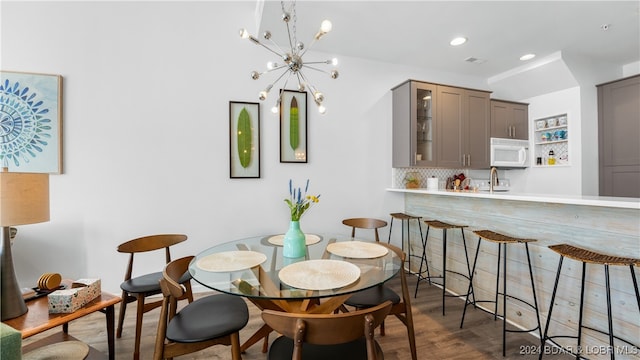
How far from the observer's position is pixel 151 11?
9.50ft

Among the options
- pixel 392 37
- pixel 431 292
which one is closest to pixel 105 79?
pixel 392 37

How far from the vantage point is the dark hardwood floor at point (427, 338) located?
1982mm

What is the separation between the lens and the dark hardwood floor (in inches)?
78.0

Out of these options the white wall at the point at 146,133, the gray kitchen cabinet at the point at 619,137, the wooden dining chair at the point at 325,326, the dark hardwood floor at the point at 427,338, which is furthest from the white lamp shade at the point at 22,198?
the gray kitchen cabinet at the point at 619,137

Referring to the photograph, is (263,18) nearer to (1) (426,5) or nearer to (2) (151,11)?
(2) (151,11)

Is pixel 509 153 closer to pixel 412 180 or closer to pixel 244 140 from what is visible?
pixel 412 180

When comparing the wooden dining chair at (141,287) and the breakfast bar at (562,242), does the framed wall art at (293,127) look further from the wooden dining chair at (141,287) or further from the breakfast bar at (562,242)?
the breakfast bar at (562,242)

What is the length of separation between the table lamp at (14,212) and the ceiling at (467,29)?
2181 millimetres

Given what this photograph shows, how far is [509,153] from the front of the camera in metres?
4.17

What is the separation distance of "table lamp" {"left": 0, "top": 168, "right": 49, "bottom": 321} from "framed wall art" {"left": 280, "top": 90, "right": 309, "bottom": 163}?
6.95 ft

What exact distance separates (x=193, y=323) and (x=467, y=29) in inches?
142

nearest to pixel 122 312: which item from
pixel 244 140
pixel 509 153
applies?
pixel 244 140

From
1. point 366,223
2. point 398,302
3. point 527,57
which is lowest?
point 398,302

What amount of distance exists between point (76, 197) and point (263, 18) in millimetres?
2517
